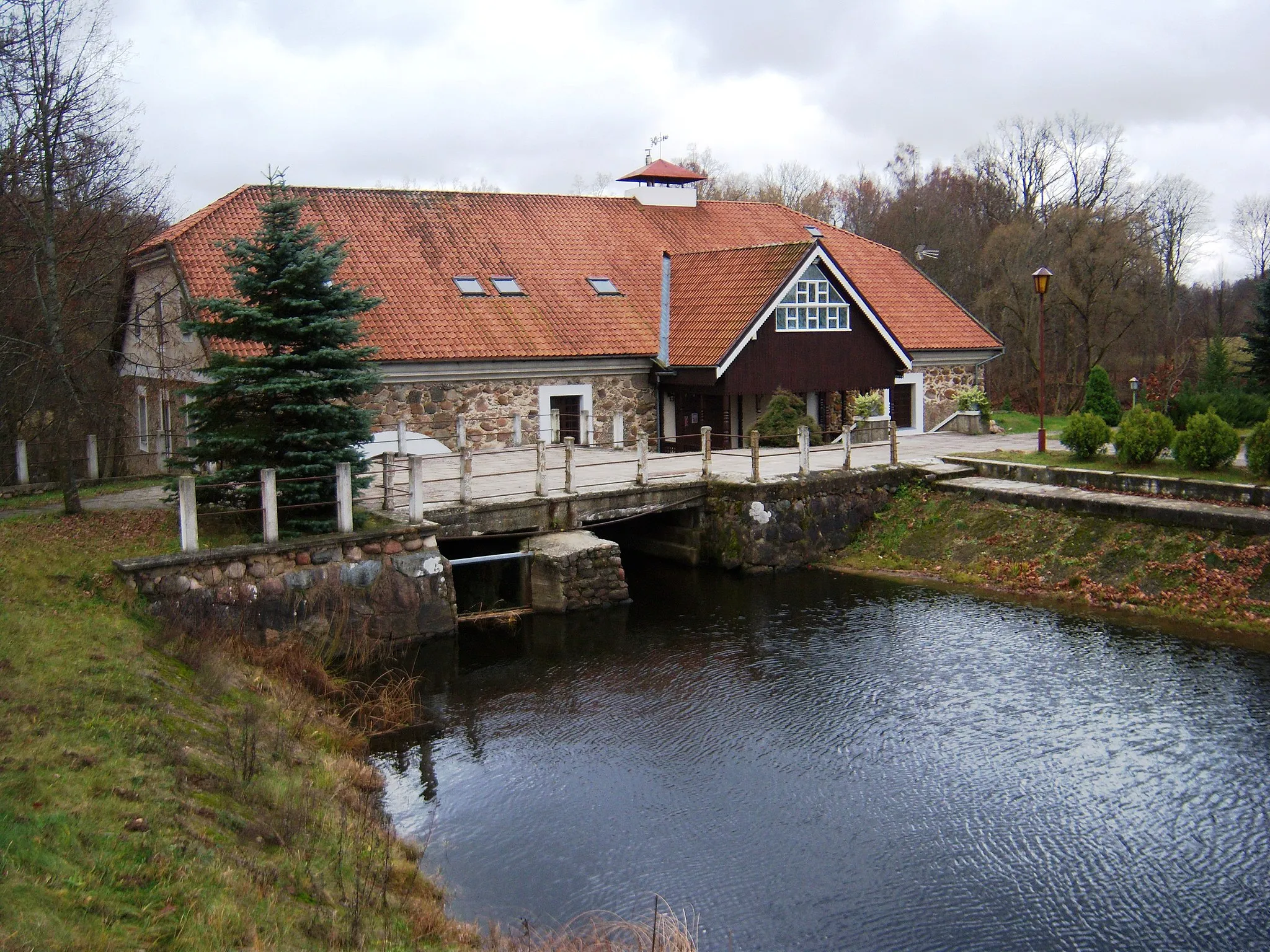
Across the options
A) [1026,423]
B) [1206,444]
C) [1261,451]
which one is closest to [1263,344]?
[1026,423]

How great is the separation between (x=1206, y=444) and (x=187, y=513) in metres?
16.1

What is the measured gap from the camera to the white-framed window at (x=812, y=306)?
24484 millimetres

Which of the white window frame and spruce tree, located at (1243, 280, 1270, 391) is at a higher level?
spruce tree, located at (1243, 280, 1270, 391)

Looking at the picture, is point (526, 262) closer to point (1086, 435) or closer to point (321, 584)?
point (1086, 435)

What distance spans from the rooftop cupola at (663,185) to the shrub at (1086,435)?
1464cm

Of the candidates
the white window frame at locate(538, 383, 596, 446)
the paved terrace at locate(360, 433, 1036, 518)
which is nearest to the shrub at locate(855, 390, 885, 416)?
the paved terrace at locate(360, 433, 1036, 518)

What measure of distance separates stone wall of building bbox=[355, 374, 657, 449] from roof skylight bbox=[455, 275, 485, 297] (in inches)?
99.5

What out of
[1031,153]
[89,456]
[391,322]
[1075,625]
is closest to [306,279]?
[391,322]

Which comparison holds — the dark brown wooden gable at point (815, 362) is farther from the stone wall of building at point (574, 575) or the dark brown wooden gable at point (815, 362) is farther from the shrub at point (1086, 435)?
the stone wall of building at point (574, 575)

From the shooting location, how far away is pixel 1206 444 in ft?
59.5

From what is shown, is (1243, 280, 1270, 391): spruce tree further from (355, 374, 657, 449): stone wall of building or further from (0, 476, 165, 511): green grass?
(0, 476, 165, 511): green grass

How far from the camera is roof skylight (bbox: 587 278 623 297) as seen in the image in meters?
26.7

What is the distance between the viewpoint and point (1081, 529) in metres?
17.9

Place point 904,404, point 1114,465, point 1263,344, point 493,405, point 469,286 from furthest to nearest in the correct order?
point 904,404 → point 1263,344 → point 469,286 → point 493,405 → point 1114,465
